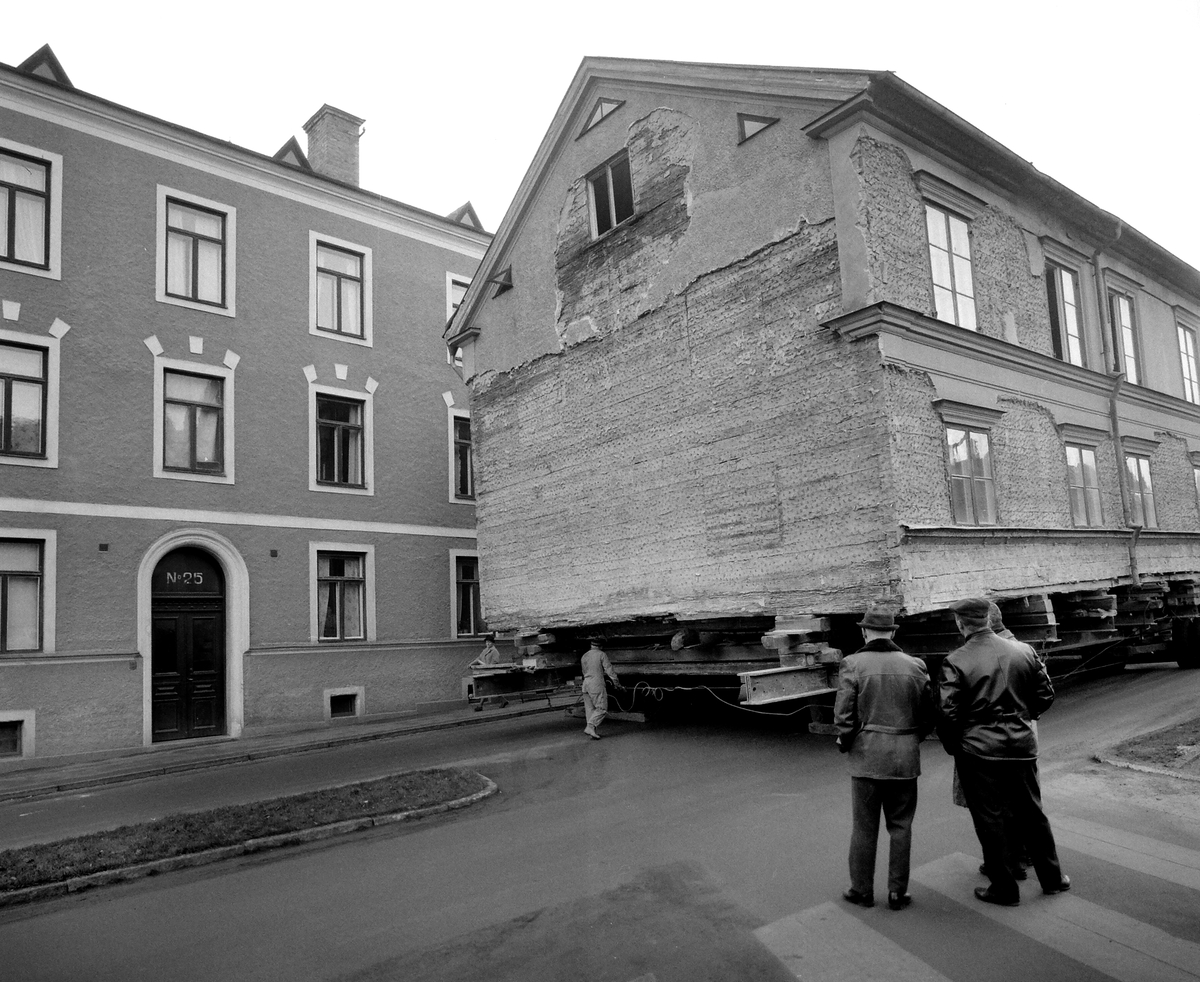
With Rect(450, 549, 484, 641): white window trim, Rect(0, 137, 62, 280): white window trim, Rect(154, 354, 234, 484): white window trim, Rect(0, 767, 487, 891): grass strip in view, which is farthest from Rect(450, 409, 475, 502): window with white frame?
Rect(0, 767, 487, 891): grass strip

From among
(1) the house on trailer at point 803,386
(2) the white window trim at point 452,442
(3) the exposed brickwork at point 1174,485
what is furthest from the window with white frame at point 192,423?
(3) the exposed brickwork at point 1174,485

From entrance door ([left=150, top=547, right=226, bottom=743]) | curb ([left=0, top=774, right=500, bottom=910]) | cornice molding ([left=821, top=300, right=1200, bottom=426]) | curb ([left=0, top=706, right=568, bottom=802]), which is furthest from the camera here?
entrance door ([left=150, top=547, right=226, bottom=743])

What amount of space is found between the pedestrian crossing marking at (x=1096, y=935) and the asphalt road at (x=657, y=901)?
0.05 feet

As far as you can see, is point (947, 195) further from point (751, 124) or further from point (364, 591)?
point (364, 591)

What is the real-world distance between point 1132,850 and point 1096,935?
184 cm

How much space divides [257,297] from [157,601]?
6480 millimetres

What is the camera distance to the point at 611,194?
1539 cm

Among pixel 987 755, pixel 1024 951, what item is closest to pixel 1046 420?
pixel 987 755

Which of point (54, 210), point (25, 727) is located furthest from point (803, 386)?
point (54, 210)

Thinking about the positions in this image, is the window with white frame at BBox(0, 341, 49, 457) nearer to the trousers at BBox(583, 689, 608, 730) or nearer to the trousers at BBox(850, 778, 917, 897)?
the trousers at BBox(583, 689, 608, 730)

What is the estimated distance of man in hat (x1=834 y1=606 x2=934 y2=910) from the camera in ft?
18.2

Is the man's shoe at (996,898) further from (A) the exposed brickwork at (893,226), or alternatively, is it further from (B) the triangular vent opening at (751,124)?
(B) the triangular vent opening at (751,124)

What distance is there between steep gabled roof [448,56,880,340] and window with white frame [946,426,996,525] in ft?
15.2

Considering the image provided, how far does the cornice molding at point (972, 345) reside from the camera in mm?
11109
